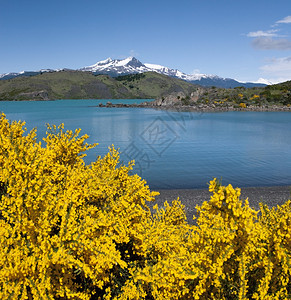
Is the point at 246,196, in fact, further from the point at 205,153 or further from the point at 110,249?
the point at 205,153

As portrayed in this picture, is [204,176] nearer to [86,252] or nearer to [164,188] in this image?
[164,188]

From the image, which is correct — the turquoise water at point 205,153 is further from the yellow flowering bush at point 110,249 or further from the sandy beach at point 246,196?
the yellow flowering bush at point 110,249

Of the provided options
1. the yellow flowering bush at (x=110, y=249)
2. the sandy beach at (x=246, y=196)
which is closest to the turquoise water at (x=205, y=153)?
the sandy beach at (x=246, y=196)

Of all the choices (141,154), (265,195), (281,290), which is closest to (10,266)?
(281,290)

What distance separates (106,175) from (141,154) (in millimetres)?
43011

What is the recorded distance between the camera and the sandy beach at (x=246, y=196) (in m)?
24.6

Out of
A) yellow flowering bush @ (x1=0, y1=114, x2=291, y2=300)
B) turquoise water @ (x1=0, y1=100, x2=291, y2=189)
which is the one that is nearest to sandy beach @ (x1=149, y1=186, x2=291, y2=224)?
turquoise water @ (x1=0, y1=100, x2=291, y2=189)

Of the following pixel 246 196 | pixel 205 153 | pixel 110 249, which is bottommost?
pixel 246 196

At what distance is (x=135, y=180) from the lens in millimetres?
8883

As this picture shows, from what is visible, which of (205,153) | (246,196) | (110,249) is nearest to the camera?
(110,249)

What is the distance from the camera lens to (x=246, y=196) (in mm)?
26281

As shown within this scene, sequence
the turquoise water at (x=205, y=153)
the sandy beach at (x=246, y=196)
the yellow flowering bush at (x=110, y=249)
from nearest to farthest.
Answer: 1. the yellow flowering bush at (x=110, y=249)
2. the sandy beach at (x=246, y=196)
3. the turquoise water at (x=205, y=153)

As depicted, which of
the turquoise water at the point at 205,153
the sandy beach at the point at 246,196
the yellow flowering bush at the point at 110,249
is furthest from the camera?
the turquoise water at the point at 205,153

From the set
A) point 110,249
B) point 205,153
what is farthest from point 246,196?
point 205,153
